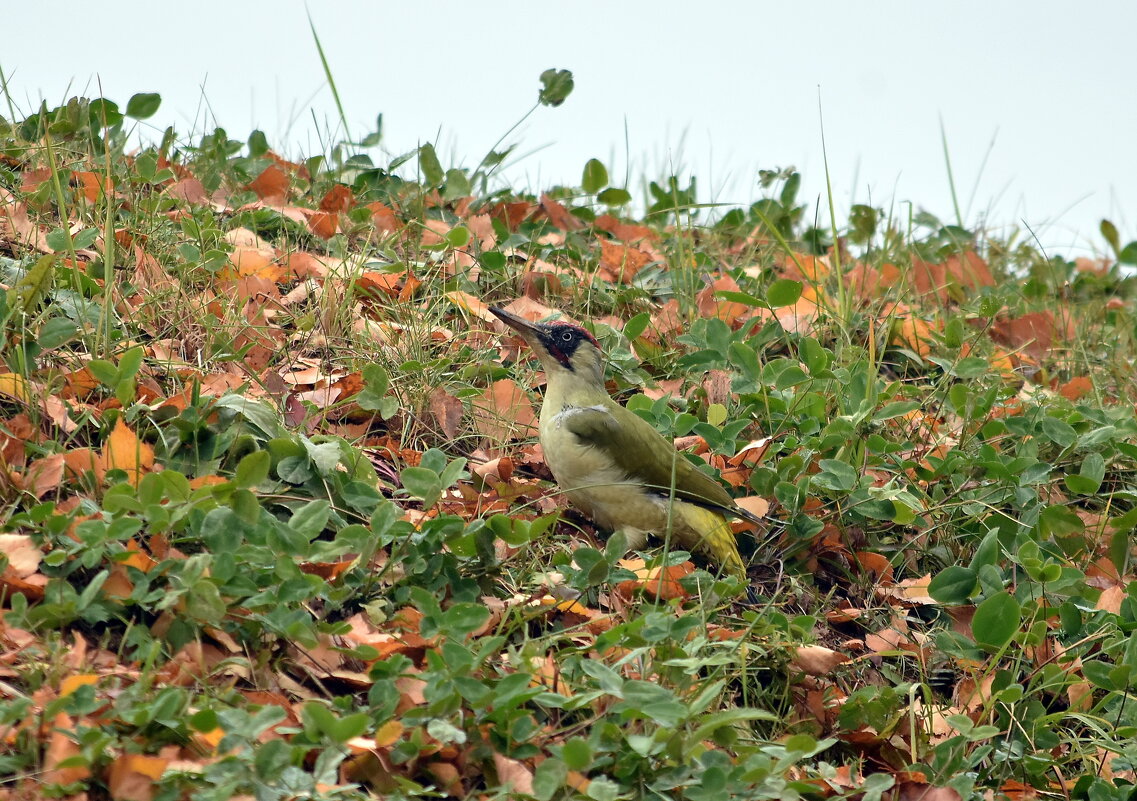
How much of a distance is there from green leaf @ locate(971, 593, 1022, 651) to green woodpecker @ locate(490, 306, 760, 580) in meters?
0.76

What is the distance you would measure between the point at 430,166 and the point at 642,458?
2658mm

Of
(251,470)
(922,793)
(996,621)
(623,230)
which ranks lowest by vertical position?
(922,793)

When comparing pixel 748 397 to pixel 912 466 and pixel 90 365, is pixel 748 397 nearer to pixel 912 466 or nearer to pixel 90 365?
pixel 912 466

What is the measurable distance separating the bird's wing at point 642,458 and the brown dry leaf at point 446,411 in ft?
1.50

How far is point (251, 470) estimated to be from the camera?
3.07 metres

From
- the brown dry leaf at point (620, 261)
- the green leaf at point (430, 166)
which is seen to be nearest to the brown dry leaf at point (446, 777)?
the brown dry leaf at point (620, 261)

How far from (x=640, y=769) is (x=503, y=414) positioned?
6.12ft

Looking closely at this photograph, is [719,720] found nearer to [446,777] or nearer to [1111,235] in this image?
[446,777]

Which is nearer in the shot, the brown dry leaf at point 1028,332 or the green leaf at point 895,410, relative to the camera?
the green leaf at point 895,410

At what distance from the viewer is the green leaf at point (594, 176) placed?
6406 millimetres

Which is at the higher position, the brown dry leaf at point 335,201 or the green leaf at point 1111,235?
the green leaf at point 1111,235

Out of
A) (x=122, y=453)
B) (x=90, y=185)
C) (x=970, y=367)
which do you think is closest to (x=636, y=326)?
(x=970, y=367)

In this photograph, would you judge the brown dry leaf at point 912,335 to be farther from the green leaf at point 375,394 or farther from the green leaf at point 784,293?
the green leaf at point 375,394

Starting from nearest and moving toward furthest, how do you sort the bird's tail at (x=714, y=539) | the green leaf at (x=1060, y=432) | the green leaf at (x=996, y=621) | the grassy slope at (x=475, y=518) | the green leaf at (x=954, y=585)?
1. the grassy slope at (x=475, y=518)
2. the green leaf at (x=996, y=621)
3. the green leaf at (x=954, y=585)
4. the bird's tail at (x=714, y=539)
5. the green leaf at (x=1060, y=432)
